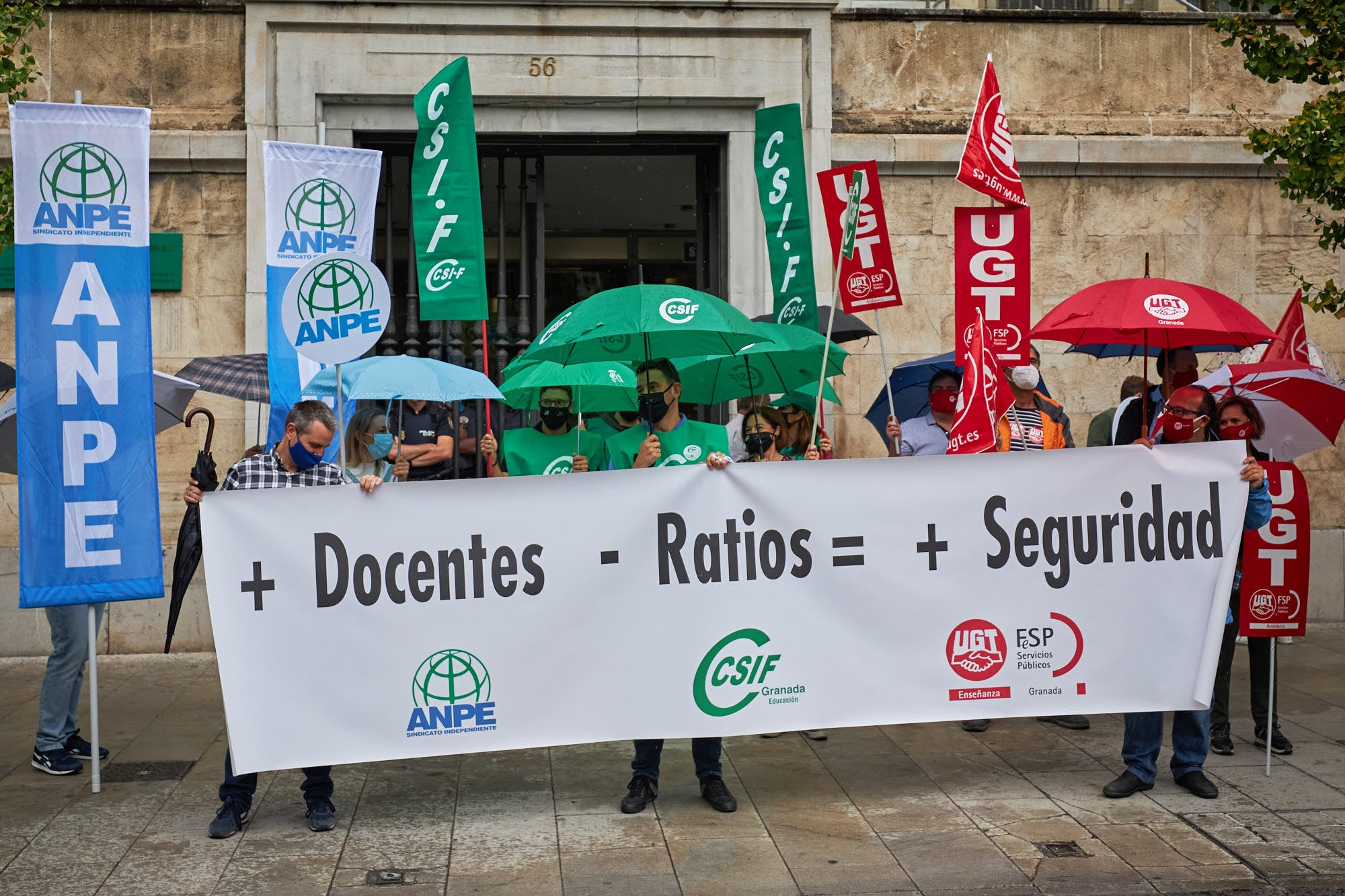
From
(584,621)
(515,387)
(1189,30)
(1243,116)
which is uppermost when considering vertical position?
(1189,30)

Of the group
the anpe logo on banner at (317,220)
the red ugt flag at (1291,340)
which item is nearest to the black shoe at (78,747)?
the anpe logo on banner at (317,220)

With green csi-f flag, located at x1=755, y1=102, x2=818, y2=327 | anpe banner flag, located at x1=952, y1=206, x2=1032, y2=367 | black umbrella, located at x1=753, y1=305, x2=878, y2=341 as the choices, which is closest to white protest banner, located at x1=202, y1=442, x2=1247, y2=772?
anpe banner flag, located at x1=952, y1=206, x2=1032, y2=367

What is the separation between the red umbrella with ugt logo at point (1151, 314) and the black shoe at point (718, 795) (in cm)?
283

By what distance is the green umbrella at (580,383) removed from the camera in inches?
267

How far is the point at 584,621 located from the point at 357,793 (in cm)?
156

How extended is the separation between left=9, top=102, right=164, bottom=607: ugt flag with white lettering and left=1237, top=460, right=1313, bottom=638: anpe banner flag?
535cm

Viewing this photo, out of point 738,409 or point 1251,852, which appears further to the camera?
point 738,409

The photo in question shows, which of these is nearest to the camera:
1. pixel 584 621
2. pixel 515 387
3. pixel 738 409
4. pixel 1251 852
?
pixel 1251 852

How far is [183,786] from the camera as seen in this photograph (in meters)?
6.47

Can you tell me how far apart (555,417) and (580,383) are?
8.4 inches

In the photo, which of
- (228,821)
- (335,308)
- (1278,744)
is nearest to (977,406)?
(1278,744)

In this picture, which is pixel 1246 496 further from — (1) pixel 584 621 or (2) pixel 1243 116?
(2) pixel 1243 116

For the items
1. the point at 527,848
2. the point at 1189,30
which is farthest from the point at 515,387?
the point at 1189,30

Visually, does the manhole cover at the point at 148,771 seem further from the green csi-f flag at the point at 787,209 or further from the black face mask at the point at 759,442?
the green csi-f flag at the point at 787,209
